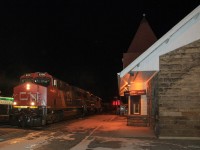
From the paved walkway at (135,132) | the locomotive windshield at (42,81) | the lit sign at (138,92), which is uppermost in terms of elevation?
the locomotive windshield at (42,81)

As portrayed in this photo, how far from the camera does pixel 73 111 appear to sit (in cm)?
3606

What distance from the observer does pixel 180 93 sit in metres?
15.6

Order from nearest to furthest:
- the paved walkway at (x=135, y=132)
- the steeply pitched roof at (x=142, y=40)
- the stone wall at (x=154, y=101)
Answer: the stone wall at (x=154, y=101) < the paved walkway at (x=135, y=132) < the steeply pitched roof at (x=142, y=40)

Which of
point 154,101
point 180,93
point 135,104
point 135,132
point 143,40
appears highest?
point 143,40

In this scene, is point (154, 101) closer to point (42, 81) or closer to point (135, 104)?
point (135, 104)

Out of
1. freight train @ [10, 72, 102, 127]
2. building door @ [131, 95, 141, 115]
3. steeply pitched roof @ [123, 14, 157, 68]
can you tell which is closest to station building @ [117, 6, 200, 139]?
building door @ [131, 95, 141, 115]

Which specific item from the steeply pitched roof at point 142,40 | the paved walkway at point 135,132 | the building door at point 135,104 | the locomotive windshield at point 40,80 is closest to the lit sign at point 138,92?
the building door at point 135,104

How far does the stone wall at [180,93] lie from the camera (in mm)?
15453

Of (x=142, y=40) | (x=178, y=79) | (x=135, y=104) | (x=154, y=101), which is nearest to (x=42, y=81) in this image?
(x=135, y=104)

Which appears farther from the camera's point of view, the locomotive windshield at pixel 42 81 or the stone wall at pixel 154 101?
the locomotive windshield at pixel 42 81

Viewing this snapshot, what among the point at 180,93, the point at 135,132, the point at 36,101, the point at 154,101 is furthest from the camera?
the point at 36,101

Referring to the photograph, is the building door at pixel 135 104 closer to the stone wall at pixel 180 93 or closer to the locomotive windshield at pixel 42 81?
the locomotive windshield at pixel 42 81

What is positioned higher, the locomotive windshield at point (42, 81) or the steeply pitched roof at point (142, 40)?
the steeply pitched roof at point (142, 40)

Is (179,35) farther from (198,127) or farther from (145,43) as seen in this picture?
(145,43)
